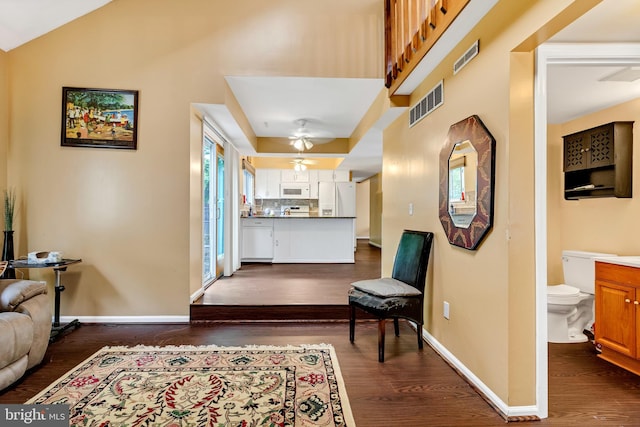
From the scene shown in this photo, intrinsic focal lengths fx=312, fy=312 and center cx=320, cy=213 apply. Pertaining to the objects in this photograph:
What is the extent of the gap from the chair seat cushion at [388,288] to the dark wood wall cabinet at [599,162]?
2016 millimetres

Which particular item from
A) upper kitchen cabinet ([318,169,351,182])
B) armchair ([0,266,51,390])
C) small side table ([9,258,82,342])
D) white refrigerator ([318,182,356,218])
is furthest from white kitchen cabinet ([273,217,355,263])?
armchair ([0,266,51,390])

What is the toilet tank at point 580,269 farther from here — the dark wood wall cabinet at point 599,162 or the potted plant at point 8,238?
the potted plant at point 8,238

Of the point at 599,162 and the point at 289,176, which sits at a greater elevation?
the point at 289,176

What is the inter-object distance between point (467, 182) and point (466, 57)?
86 centimetres

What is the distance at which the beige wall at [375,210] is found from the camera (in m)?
8.95

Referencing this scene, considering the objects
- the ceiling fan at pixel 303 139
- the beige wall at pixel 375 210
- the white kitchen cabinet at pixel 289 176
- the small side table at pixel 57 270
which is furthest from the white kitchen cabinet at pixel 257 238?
the beige wall at pixel 375 210

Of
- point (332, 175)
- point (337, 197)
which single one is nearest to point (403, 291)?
point (337, 197)

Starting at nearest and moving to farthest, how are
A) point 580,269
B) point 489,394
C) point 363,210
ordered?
point 489,394, point 580,269, point 363,210

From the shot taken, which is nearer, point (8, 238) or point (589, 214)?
point (8, 238)

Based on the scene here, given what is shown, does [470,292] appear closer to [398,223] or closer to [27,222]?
[398,223]

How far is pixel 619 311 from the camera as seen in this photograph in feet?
7.69

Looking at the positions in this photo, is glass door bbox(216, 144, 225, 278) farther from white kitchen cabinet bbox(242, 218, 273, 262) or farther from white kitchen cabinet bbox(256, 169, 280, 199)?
white kitchen cabinet bbox(256, 169, 280, 199)

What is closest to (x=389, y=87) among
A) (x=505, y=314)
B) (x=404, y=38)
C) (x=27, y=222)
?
(x=404, y=38)

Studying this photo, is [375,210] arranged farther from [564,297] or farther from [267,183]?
[564,297]
